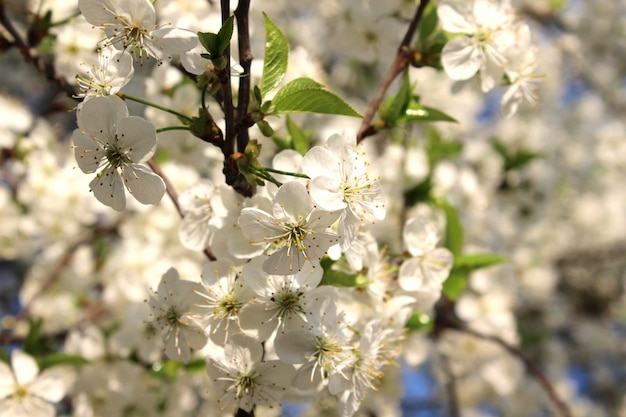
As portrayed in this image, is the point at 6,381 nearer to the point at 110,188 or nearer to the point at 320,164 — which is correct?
the point at 110,188

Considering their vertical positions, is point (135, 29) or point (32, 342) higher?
point (135, 29)

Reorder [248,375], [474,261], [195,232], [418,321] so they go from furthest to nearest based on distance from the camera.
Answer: [474,261]
[418,321]
[195,232]
[248,375]

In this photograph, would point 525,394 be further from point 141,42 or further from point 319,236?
point 141,42

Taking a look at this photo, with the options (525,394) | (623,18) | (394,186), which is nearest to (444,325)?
(394,186)

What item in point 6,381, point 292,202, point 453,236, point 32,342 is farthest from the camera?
point 453,236

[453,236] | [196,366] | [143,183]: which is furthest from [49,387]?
[453,236]

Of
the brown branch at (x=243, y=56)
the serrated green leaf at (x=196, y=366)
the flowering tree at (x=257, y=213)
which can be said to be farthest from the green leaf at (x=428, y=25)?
the serrated green leaf at (x=196, y=366)
